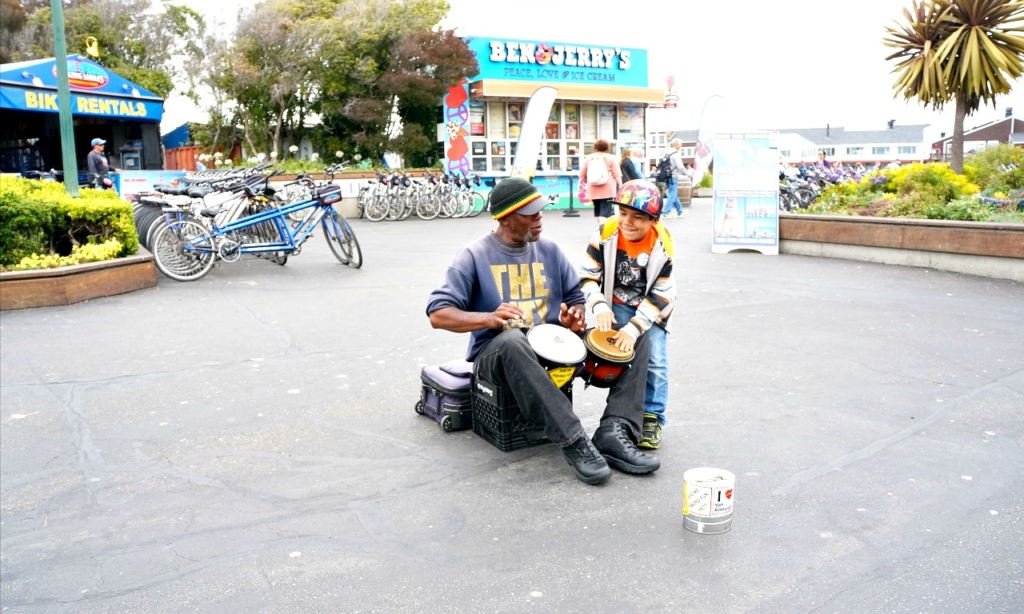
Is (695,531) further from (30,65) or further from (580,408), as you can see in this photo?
(30,65)

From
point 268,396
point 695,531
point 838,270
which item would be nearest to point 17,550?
point 268,396

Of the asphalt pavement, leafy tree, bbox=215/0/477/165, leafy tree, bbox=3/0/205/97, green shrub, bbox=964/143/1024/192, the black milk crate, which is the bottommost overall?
the asphalt pavement

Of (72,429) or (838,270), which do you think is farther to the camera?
(838,270)

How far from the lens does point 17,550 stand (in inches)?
151

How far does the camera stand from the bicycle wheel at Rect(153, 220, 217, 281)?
1117 centimetres

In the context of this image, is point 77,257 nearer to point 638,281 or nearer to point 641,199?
point 638,281

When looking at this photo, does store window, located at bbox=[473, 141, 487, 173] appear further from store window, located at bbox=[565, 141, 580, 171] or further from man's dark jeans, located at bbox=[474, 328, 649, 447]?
man's dark jeans, located at bbox=[474, 328, 649, 447]

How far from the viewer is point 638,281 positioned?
473 centimetres

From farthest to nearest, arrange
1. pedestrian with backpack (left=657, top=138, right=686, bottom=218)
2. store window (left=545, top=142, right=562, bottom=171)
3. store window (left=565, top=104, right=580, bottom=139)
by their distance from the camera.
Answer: store window (left=565, top=104, right=580, bottom=139) → store window (left=545, top=142, right=562, bottom=171) → pedestrian with backpack (left=657, top=138, right=686, bottom=218)

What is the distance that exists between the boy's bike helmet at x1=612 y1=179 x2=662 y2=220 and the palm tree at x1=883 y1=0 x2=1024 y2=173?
45.2 ft

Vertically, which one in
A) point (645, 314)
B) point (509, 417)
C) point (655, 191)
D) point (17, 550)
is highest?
point (655, 191)

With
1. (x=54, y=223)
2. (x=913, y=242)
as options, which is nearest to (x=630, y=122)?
(x=913, y=242)

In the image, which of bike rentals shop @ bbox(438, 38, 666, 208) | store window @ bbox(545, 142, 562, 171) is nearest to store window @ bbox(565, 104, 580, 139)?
bike rentals shop @ bbox(438, 38, 666, 208)

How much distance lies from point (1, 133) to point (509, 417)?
2462cm
